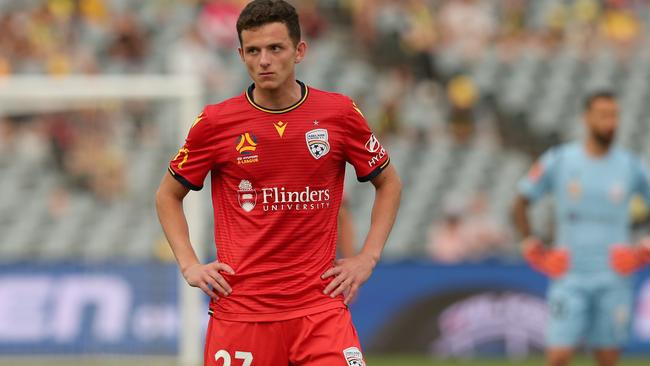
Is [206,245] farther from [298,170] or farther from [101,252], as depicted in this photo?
[298,170]

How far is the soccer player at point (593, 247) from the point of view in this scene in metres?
9.49

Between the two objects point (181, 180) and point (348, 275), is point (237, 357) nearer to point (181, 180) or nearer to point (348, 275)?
point (348, 275)

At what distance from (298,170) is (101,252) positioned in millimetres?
10189

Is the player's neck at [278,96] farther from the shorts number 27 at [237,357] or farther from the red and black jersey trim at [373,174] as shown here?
the shorts number 27 at [237,357]

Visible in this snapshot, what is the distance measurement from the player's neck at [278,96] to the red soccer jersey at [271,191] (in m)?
0.03

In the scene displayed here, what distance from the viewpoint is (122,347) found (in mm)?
13570

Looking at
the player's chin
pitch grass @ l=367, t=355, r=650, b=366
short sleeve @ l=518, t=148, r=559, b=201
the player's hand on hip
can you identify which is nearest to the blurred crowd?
pitch grass @ l=367, t=355, r=650, b=366

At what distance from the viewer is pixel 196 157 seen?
231 inches

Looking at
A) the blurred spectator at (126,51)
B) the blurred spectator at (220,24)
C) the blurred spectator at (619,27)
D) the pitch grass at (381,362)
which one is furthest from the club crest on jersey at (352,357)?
the blurred spectator at (619,27)

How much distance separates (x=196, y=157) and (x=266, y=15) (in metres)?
0.69

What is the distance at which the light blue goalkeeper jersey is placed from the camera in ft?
31.4

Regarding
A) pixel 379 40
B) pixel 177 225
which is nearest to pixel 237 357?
pixel 177 225

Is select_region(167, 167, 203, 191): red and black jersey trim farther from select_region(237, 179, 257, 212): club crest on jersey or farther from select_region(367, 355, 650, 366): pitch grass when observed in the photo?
select_region(367, 355, 650, 366): pitch grass

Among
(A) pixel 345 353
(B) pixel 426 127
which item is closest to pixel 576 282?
(A) pixel 345 353
